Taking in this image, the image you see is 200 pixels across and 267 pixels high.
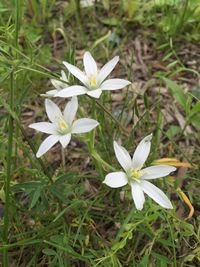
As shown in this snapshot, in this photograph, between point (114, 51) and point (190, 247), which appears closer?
point (190, 247)

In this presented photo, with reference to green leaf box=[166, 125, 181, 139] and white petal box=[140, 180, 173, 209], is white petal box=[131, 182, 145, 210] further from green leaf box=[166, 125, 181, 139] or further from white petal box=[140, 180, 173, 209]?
green leaf box=[166, 125, 181, 139]

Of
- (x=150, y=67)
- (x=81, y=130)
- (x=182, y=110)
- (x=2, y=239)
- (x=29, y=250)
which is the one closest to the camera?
(x=81, y=130)

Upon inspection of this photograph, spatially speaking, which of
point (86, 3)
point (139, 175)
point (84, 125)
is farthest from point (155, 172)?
point (86, 3)

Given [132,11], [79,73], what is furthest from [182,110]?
[79,73]

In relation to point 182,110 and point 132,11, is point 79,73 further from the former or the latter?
point 132,11

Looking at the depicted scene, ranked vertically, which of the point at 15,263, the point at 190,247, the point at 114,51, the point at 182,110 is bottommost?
the point at 15,263

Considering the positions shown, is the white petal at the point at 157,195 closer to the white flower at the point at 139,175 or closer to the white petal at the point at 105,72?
the white flower at the point at 139,175
